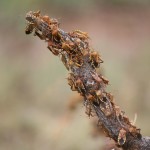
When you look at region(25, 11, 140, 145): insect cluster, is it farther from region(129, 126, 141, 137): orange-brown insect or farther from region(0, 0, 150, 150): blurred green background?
region(0, 0, 150, 150): blurred green background

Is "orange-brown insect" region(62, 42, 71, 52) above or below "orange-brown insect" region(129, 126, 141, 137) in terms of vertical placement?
above

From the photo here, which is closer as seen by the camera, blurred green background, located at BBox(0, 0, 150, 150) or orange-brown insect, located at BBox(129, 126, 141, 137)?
orange-brown insect, located at BBox(129, 126, 141, 137)

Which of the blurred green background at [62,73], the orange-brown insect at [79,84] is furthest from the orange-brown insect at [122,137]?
the blurred green background at [62,73]

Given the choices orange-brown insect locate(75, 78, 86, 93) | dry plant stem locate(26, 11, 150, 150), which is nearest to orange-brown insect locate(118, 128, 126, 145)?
dry plant stem locate(26, 11, 150, 150)

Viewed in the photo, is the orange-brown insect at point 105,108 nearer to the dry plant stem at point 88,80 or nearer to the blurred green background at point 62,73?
the dry plant stem at point 88,80

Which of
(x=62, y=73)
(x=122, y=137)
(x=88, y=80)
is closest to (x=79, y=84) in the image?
(x=88, y=80)

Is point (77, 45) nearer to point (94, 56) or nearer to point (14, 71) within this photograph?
point (94, 56)

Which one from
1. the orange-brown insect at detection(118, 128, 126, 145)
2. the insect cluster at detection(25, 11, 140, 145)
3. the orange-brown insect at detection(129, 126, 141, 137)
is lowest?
the orange-brown insect at detection(118, 128, 126, 145)
